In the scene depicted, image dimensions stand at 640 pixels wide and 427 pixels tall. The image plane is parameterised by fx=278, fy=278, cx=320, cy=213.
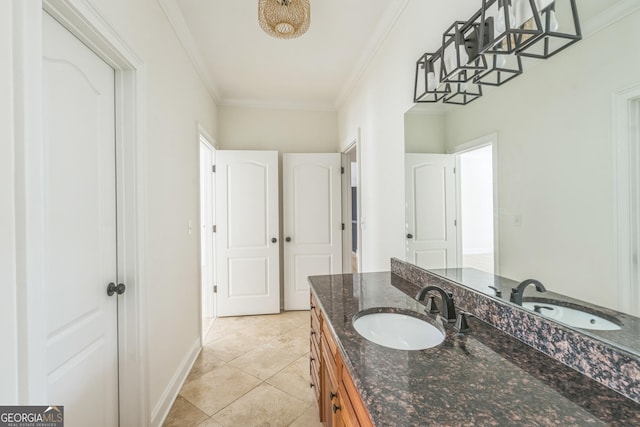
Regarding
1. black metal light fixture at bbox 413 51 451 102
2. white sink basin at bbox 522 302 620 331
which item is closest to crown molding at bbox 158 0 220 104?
black metal light fixture at bbox 413 51 451 102

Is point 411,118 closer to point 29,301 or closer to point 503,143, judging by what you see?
point 503,143

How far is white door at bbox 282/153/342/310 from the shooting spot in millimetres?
3414

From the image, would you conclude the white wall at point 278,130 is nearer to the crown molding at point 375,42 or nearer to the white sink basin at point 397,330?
the crown molding at point 375,42

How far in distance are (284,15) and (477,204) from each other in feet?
4.91

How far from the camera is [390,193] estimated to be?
2.05m

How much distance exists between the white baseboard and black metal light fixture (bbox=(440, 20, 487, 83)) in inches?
91.9

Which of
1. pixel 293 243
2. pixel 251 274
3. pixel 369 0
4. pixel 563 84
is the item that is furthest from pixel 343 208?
pixel 563 84

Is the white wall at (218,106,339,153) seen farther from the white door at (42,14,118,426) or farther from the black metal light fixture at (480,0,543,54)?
the black metal light fixture at (480,0,543,54)

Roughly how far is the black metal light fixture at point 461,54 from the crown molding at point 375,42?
0.67 metres

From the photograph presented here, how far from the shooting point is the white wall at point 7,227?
697mm

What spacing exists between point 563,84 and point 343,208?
9.14 ft

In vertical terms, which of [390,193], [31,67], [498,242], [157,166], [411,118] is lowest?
[498,242]

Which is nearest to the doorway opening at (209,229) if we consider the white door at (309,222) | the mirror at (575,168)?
the white door at (309,222)

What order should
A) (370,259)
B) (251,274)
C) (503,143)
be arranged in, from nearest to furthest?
(503,143)
(370,259)
(251,274)
